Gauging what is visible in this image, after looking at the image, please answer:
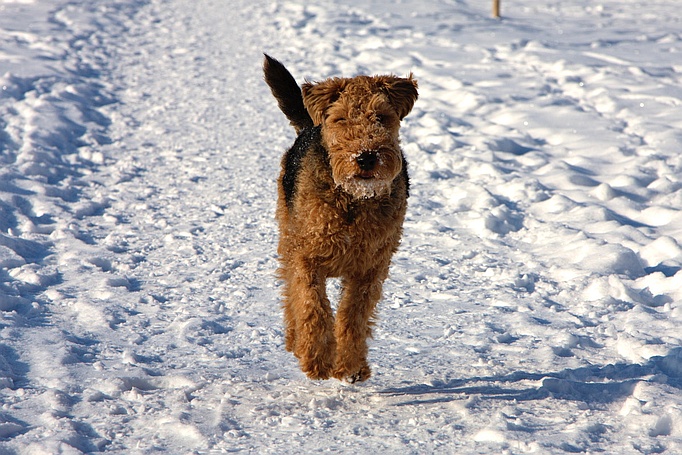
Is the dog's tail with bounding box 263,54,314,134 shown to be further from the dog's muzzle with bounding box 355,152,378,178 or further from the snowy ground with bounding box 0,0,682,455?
the dog's muzzle with bounding box 355,152,378,178

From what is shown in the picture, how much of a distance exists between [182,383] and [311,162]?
139cm

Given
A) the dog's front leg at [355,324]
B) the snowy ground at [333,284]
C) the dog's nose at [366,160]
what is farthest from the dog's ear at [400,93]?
the snowy ground at [333,284]

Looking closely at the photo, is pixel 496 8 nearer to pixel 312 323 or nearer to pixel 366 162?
pixel 366 162

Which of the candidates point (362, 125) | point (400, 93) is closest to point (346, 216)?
point (362, 125)

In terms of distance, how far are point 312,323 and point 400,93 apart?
4.51ft

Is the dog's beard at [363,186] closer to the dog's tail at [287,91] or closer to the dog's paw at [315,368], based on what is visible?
the dog's paw at [315,368]

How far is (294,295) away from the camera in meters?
4.02

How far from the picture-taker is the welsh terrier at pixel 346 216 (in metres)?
3.67

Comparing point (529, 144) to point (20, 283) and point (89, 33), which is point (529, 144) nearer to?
point (20, 283)

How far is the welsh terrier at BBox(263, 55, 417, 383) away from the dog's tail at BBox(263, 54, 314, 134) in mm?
847

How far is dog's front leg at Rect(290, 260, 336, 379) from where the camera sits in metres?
3.78

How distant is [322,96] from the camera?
393 cm

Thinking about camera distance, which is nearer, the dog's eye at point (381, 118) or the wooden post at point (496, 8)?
the dog's eye at point (381, 118)

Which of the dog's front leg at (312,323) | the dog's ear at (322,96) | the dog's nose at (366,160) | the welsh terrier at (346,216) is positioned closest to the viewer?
the dog's nose at (366,160)
